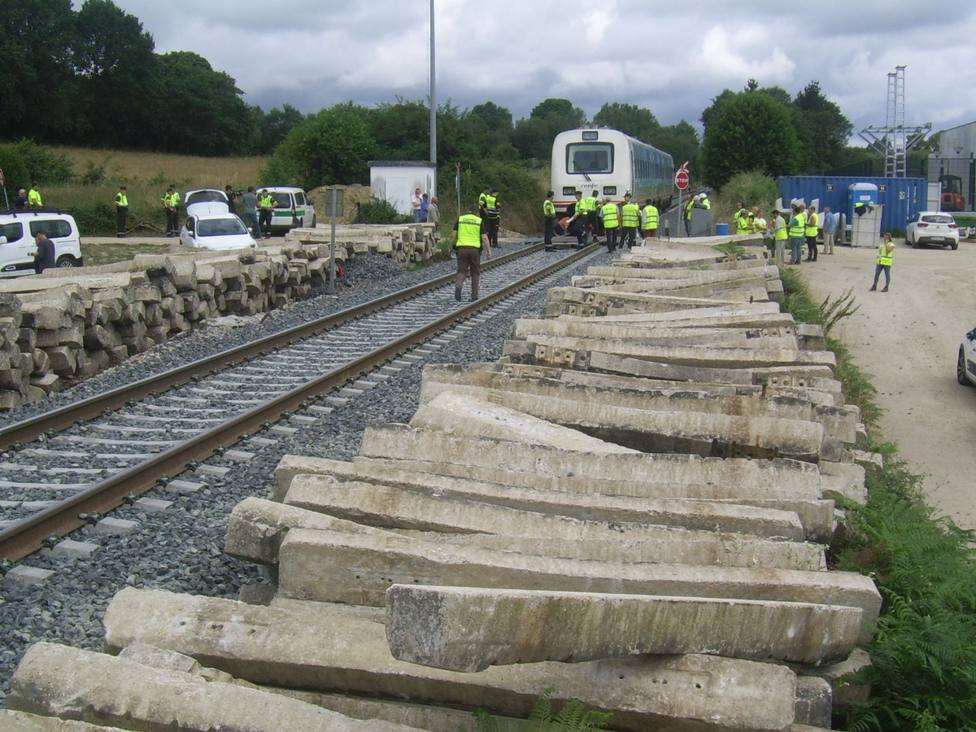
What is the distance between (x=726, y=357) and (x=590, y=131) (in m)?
23.8

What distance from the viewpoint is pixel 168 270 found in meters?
14.2

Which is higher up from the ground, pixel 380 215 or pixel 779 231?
pixel 380 215

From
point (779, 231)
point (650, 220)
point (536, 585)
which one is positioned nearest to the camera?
point (536, 585)

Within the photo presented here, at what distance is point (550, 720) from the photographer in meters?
3.12

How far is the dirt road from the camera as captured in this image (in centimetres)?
1089

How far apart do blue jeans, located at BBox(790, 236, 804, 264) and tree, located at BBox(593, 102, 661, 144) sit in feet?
352

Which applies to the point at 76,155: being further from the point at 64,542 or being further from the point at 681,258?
the point at 64,542

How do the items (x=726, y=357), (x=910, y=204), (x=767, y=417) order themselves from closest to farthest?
(x=767, y=417) < (x=726, y=357) < (x=910, y=204)

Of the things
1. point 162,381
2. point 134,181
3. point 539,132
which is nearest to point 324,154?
point 134,181

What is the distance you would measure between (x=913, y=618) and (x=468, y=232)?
43.6 feet

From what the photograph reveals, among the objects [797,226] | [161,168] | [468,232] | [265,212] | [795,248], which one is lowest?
[795,248]

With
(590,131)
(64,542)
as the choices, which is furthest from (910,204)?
(64,542)

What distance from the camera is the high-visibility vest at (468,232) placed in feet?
54.3

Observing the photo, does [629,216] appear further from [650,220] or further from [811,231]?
[811,231]
